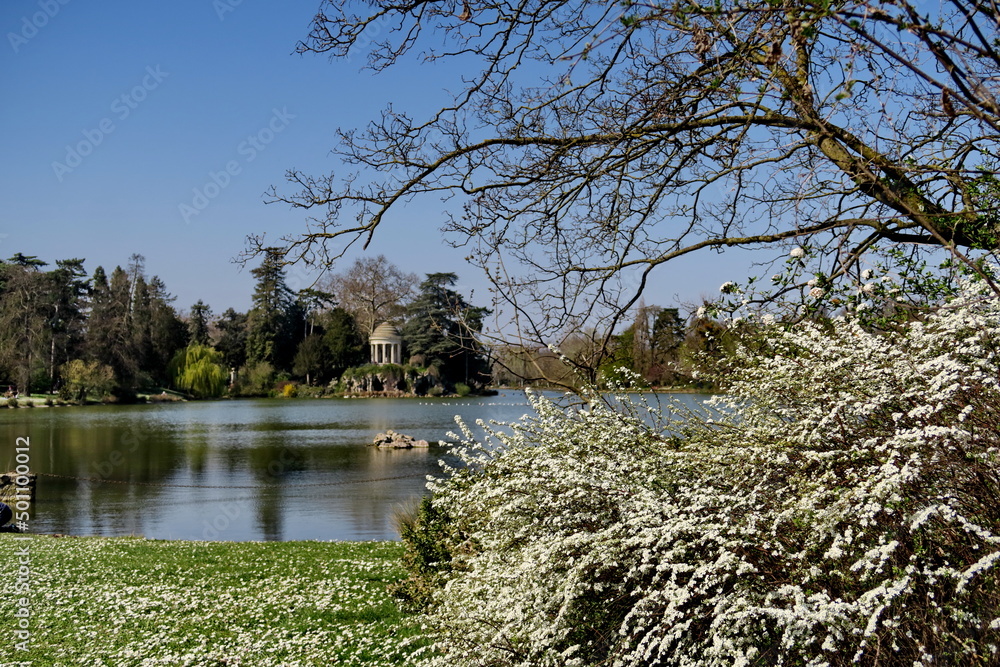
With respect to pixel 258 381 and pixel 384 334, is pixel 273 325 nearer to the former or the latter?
pixel 258 381

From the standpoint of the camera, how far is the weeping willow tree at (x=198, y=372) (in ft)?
172

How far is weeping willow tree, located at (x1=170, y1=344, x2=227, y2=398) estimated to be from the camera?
52.4m

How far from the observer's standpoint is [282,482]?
19.8m

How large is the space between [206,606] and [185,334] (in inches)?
2093

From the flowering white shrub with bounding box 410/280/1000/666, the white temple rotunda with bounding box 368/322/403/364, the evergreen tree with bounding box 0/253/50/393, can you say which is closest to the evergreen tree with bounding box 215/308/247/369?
the white temple rotunda with bounding box 368/322/403/364

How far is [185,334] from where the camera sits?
182 ft

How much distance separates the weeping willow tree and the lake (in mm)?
12384

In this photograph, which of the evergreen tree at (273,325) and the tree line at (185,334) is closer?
the tree line at (185,334)

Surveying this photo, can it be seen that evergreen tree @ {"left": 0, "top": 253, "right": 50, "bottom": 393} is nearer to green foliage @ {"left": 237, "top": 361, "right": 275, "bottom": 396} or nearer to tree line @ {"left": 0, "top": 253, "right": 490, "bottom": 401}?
tree line @ {"left": 0, "top": 253, "right": 490, "bottom": 401}

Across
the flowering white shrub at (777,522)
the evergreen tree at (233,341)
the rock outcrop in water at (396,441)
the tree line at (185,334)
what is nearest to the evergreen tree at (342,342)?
the tree line at (185,334)

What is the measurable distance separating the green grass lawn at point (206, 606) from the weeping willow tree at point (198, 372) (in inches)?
1768

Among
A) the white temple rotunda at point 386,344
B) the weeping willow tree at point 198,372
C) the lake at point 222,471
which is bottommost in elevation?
the lake at point 222,471

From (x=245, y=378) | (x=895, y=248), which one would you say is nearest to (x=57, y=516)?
(x=895, y=248)

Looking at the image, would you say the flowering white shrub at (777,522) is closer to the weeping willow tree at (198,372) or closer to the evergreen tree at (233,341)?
the weeping willow tree at (198,372)
